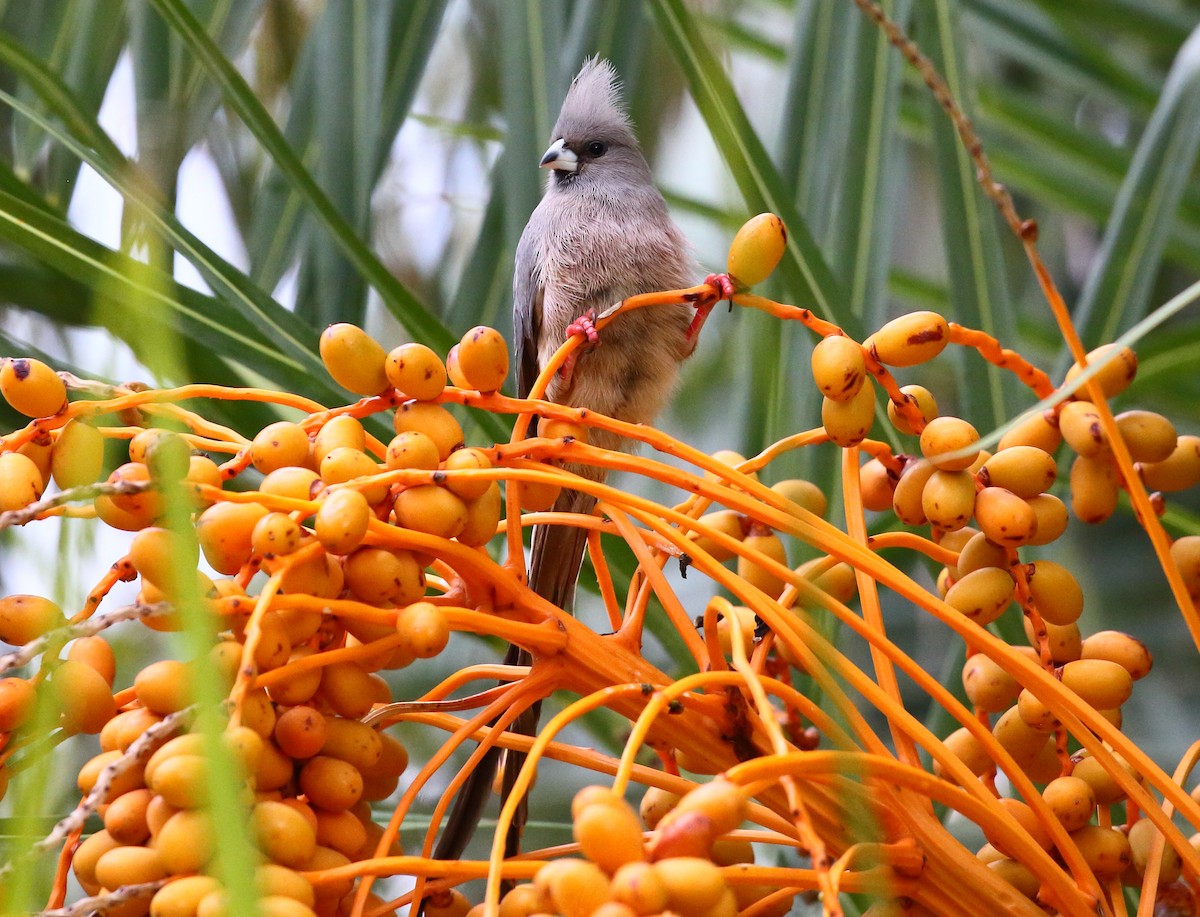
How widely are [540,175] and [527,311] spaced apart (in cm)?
57

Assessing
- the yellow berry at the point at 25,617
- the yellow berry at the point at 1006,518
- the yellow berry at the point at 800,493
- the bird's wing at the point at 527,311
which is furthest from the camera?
the bird's wing at the point at 527,311

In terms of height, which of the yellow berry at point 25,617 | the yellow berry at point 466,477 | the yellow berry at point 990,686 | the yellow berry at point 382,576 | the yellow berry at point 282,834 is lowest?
the yellow berry at point 282,834

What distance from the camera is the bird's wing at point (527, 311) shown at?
2322mm

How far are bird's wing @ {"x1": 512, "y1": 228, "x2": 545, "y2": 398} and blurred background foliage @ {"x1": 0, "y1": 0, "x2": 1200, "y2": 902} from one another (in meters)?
0.23

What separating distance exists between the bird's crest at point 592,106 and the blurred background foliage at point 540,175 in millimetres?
108

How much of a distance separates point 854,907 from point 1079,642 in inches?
14.9

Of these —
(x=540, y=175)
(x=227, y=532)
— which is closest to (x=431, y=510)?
(x=227, y=532)

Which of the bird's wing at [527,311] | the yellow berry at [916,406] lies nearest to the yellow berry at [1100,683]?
the yellow berry at [916,406]

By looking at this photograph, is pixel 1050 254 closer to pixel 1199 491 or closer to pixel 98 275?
pixel 1199 491

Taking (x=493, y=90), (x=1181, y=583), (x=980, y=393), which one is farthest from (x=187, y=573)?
(x=493, y=90)

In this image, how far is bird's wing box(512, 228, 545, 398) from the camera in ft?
7.62

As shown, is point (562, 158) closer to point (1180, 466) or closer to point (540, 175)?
point (540, 175)

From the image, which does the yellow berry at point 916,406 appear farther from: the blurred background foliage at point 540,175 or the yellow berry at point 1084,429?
the blurred background foliage at point 540,175

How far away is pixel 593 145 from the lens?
2.62 m
